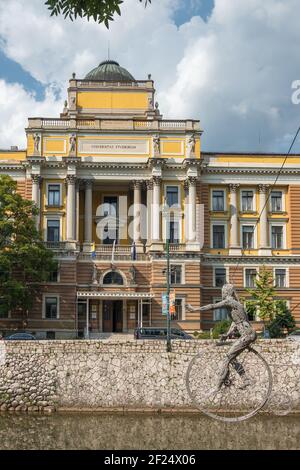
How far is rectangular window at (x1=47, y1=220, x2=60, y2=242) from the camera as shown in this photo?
68.0 metres

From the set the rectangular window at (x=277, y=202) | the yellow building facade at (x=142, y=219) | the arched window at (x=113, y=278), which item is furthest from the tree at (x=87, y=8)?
the rectangular window at (x=277, y=202)

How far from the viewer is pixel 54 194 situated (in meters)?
68.8

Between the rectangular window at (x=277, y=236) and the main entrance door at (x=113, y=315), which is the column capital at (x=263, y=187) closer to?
the rectangular window at (x=277, y=236)

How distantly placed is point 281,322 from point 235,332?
4578 cm

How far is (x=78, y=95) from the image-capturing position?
7762 cm

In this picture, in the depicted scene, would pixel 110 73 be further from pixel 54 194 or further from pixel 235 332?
pixel 235 332

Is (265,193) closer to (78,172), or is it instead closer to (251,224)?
(251,224)

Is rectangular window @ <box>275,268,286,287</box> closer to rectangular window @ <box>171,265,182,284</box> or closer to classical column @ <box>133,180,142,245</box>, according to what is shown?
rectangular window @ <box>171,265,182,284</box>

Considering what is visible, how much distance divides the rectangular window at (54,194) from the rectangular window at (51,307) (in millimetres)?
9844

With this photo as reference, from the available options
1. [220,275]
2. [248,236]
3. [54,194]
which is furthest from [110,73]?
[220,275]

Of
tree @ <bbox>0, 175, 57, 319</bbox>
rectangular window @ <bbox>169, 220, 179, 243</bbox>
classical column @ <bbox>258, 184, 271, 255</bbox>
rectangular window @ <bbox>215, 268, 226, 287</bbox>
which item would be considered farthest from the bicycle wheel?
classical column @ <bbox>258, 184, 271, 255</bbox>

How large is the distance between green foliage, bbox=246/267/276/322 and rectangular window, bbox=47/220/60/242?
1975 centimetres

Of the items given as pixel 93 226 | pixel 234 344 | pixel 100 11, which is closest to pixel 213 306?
pixel 234 344
